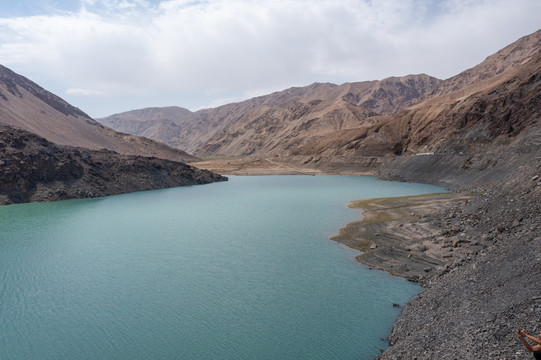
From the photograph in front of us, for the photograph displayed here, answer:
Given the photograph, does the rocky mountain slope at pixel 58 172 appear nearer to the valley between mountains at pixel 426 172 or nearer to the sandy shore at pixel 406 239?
the valley between mountains at pixel 426 172

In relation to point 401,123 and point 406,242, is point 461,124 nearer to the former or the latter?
point 401,123

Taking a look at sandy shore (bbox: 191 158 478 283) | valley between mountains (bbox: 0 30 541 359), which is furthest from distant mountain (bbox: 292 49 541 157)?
sandy shore (bbox: 191 158 478 283)

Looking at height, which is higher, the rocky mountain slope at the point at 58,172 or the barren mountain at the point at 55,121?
the barren mountain at the point at 55,121

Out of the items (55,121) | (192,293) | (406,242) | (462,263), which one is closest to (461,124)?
(406,242)

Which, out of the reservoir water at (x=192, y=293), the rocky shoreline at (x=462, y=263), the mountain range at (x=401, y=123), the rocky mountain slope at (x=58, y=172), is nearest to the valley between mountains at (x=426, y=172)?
the rocky shoreline at (x=462, y=263)

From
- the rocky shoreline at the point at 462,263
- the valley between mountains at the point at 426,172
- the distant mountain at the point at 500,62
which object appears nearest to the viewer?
the rocky shoreline at the point at 462,263

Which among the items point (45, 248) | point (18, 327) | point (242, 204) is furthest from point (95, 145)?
point (18, 327)
